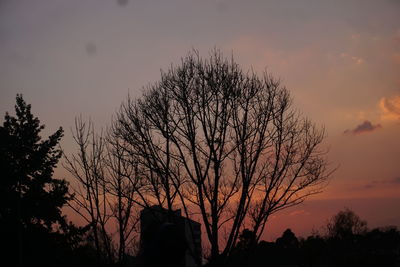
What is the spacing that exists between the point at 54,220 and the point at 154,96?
55.2 feet

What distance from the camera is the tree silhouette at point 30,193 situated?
2598 centimetres

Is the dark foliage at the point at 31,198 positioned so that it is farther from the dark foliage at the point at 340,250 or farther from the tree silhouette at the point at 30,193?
the dark foliage at the point at 340,250

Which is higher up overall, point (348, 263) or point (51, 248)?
point (51, 248)

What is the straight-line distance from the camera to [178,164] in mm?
14609

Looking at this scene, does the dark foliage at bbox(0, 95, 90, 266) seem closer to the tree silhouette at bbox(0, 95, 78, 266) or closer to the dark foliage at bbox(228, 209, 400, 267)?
the tree silhouette at bbox(0, 95, 78, 266)

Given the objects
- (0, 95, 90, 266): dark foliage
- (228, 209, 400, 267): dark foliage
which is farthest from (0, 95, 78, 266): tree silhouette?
(228, 209, 400, 267): dark foliage

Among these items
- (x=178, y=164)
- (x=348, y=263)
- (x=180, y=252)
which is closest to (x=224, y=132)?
(x=178, y=164)

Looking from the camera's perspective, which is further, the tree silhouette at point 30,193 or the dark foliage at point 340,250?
the dark foliage at point 340,250

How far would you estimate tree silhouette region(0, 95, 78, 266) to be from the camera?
25984 millimetres

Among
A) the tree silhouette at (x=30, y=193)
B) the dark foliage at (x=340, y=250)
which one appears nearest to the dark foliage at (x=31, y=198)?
the tree silhouette at (x=30, y=193)

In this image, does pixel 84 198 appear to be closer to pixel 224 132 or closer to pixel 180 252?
pixel 224 132

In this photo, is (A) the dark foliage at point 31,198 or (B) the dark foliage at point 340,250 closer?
(A) the dark foliage at point 31,198

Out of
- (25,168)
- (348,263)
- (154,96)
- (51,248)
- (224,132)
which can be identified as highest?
(25,168)

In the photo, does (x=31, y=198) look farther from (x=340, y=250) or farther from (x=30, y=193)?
(x=340, y=250)
